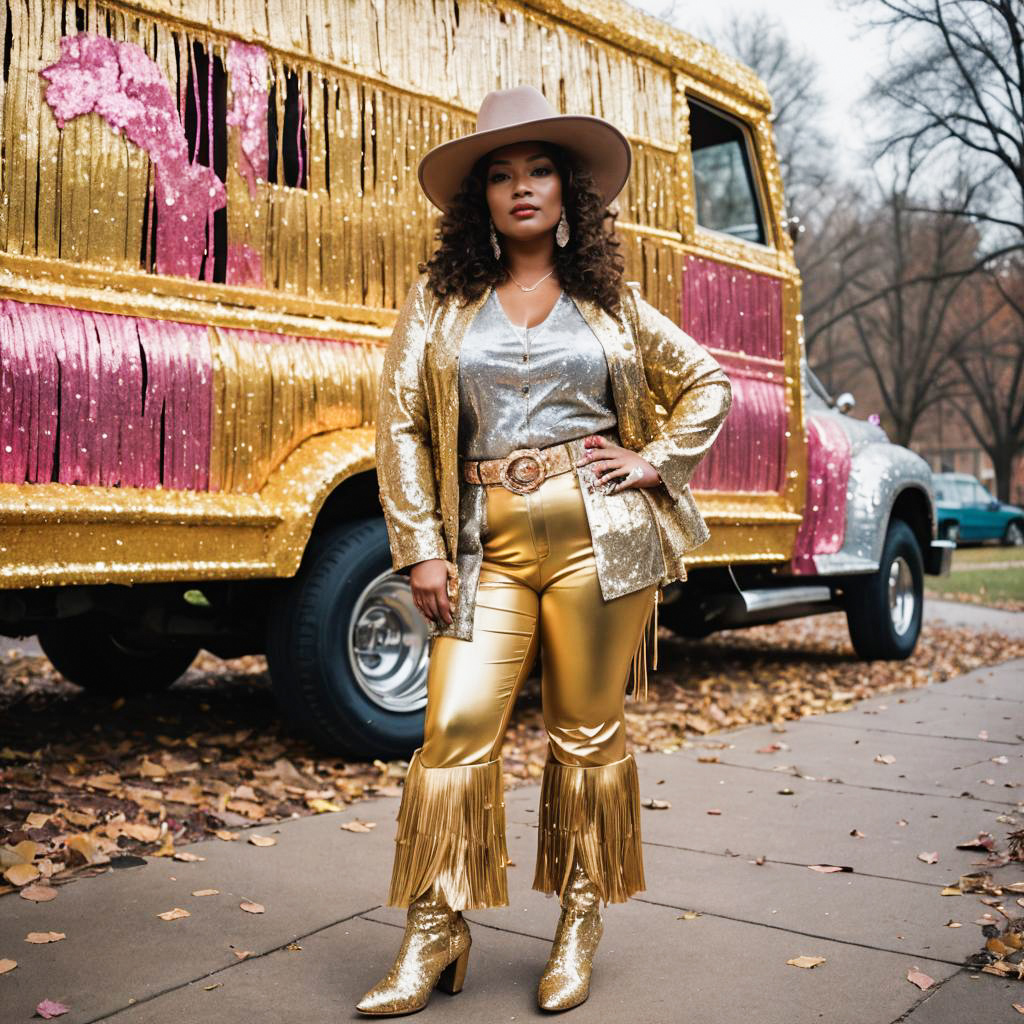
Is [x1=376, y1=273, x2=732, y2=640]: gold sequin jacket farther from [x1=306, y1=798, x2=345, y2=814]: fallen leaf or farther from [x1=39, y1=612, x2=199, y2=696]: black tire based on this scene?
[x1=39, y1=612, x2=199, y2=696]: black tire

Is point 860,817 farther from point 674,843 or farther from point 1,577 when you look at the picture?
point 1,577

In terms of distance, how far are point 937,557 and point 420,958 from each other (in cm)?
665

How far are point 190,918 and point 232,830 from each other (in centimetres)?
89

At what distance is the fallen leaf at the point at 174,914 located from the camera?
3.18 m

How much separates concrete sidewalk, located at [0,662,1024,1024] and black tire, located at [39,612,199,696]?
2.31 meters

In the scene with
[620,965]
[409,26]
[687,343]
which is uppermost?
[409,26]

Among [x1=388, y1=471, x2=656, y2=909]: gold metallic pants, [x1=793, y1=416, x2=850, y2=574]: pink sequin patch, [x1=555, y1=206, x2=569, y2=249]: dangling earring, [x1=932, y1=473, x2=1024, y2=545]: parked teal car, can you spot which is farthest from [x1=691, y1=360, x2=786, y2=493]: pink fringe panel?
[x1=932, y1=473, x2=1024, y2=545]: parked teal car

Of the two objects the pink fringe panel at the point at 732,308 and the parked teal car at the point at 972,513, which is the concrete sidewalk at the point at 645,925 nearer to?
the pink fringe panel at the point at 732,308

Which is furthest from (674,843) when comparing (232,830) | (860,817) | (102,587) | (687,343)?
(102,587)

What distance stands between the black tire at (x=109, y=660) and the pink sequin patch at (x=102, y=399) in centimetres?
205

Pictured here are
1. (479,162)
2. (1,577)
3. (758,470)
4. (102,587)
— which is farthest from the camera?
(758,470)

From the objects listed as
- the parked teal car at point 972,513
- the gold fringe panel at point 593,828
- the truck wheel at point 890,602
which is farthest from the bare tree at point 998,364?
the gold fringe panel at point 593,828

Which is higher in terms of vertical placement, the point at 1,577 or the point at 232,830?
the point at 1,577

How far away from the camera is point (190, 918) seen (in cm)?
319
